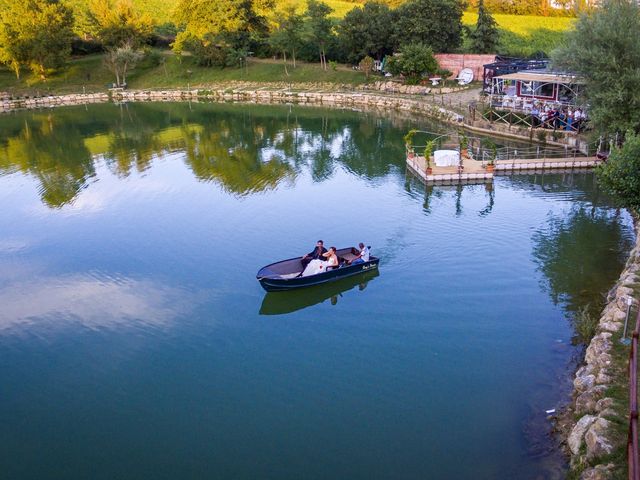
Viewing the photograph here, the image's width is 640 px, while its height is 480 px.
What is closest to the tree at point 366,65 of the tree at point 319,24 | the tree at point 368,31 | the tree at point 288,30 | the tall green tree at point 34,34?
the tree at point 368,31

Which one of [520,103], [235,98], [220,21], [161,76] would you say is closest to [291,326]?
[520,103]

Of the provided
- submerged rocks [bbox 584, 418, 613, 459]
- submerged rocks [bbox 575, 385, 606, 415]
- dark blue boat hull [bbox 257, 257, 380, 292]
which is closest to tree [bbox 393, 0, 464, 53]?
dark blue boat hull [bbox 257, 257, 380, 292]

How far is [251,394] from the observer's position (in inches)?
621

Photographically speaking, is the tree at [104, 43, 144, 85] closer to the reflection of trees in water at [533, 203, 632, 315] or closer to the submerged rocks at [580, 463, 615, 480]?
the reflection of trees in water at [533, 203, 632, 315]

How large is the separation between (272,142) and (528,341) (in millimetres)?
35645

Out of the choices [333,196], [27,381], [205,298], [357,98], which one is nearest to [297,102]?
[357,98]

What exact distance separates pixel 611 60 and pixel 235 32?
198 feet

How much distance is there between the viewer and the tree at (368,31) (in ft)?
229

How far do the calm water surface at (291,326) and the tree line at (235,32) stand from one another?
38706 mm

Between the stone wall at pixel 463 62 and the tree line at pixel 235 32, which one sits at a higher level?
the tree line at pixel 235 32

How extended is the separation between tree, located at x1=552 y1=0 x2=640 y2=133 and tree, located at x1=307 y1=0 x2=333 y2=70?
150 ft

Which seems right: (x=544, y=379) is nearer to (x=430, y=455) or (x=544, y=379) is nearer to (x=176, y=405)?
(x=430, y=455)

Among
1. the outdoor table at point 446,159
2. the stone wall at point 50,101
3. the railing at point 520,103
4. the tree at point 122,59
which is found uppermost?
the tree at point 122,59

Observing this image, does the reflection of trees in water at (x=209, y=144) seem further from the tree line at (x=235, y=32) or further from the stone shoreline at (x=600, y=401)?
the stone shoreline at (x=600, y=401)
